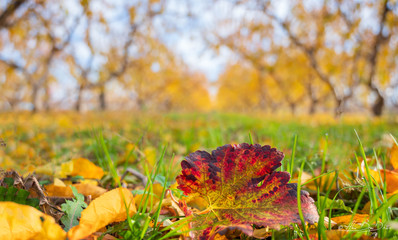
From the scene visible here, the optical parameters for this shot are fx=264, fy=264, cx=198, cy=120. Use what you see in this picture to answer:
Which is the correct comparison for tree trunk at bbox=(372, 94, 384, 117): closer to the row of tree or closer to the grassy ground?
the row of tree

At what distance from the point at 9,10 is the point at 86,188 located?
204 inches

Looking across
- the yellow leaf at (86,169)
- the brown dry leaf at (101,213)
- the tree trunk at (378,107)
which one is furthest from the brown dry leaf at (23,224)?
the tree trunk at (378,107)

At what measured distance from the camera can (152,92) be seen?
2931cm

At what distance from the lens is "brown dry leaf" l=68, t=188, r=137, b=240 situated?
0.44 metres

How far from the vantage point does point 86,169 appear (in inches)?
36.0

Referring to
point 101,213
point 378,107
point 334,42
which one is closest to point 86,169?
point 101,213

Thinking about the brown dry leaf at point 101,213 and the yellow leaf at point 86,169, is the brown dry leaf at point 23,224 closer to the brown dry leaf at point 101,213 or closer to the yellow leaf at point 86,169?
the brown dry leaf at point 101,213

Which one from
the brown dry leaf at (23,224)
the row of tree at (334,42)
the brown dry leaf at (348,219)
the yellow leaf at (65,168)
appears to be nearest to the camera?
the brown dry leaf at (23,224)

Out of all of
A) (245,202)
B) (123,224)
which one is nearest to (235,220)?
(245,202)

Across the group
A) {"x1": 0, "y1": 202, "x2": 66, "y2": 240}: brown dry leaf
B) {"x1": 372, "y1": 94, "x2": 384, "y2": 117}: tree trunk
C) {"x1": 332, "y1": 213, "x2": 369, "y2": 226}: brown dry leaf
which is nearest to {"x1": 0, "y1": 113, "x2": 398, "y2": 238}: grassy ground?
{"x1": 332, "y1": 213, "x2": 369, "y2": 226}: brown dry leaf

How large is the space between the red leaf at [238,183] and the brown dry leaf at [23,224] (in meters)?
0.24

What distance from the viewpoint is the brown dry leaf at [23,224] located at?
42 cm

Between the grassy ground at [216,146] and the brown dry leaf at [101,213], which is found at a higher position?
the brown dry leaf at [101,213]

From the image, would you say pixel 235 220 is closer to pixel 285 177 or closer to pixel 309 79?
pixel 285 177
